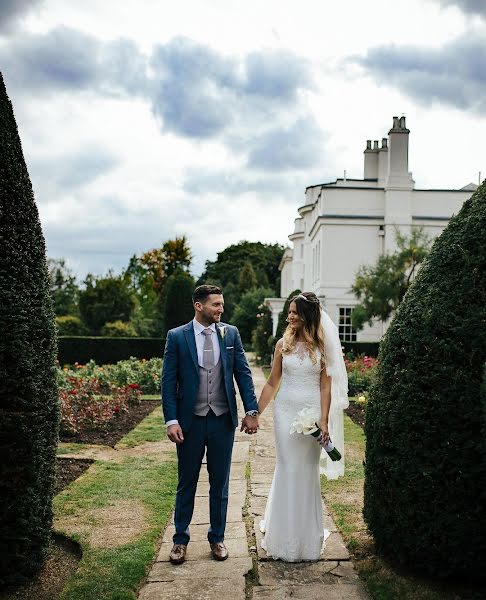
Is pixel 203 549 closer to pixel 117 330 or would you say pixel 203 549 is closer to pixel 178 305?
pixel 178 305

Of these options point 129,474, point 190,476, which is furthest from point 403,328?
point 129,474

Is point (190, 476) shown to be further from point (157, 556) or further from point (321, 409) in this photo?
point (321, 409)

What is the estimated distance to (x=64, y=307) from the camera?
4453cm

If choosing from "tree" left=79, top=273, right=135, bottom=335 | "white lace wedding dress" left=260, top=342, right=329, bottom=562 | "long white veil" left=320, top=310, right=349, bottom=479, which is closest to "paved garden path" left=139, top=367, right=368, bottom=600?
"white lace wedding dress" left=260, top=342, right=329, bottom=562

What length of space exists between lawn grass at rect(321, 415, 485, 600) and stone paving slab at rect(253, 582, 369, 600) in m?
0.11

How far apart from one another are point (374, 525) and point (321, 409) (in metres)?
0.95

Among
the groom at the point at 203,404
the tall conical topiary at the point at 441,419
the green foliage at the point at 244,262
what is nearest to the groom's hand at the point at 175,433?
the groom at the point at 203,404

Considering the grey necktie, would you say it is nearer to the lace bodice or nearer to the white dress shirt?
the white dress shirt

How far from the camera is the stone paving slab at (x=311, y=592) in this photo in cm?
424

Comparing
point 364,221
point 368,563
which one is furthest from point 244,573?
point 364,221

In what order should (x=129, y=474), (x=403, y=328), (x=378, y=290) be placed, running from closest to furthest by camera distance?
(x=403, y=328), (x=129, y=474), (x=378, y=290)

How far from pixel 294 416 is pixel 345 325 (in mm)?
27839

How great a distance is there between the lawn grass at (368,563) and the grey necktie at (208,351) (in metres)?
1.81

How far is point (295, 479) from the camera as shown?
16.7 ft
